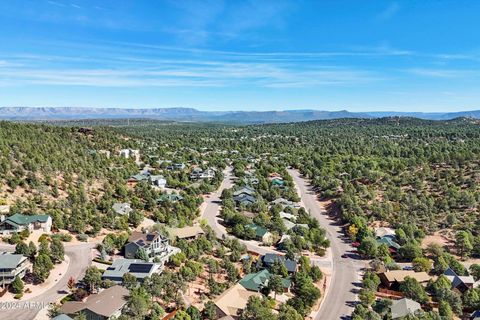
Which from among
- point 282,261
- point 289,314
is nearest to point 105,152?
point 282,261

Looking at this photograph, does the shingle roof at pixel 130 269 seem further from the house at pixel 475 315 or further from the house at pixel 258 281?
the house at pixel 475 315

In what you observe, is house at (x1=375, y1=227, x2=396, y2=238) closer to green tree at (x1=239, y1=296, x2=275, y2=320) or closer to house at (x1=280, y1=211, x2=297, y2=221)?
house at (x1=280, y1=211, x2=297, y2=221)

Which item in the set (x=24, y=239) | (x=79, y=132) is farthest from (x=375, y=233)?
(x=79, y=132)

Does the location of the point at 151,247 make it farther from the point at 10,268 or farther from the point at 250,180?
the point at 250,180

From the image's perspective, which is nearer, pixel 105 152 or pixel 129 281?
pixel 129 281

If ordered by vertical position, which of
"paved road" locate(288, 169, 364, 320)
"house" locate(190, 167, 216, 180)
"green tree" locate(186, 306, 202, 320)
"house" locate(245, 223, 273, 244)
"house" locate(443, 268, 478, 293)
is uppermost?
"house" locate(190, 167, 216, 180)

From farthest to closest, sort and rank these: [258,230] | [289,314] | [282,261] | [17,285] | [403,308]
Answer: [258,230], [282,261], [17,285], [403,308], [289,314]

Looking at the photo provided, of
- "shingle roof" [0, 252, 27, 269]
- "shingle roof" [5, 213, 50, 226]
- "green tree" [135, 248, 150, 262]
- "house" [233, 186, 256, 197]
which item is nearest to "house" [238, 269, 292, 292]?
"green tree" [135, 248, 150, 262]
